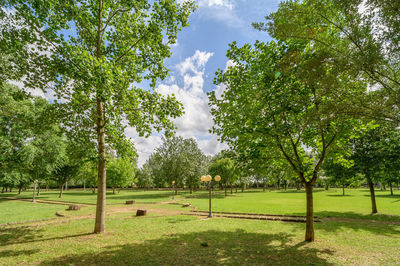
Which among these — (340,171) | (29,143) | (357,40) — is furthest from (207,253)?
(29,143)

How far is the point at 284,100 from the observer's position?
7.23m

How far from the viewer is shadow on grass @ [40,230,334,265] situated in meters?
6.04

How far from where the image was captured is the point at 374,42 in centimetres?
484

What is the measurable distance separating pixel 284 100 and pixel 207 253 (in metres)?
6.61

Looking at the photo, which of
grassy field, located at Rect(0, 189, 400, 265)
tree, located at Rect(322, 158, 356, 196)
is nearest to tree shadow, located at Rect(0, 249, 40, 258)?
grassy field, located at Rect(0, 189, 400, 265)

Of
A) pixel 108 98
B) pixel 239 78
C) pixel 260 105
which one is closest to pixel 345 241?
pixel 260 105

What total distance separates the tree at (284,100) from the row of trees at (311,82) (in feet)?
0.11

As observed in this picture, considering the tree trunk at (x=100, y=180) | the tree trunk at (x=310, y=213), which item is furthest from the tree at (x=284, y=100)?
the tree trunk at (x=100, y=180)

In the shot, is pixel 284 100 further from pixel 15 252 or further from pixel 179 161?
pixel 179 161

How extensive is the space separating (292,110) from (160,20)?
779cm

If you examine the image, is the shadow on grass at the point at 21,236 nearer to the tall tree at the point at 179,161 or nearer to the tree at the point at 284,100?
the tree at the point at 284,100

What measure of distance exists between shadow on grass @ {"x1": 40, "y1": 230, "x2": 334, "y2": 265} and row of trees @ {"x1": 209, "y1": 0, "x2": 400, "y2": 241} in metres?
1.87

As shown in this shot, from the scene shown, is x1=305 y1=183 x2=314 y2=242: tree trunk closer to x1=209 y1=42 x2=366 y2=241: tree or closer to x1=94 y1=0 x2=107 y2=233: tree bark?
x1=209 y1=42 x2=366 y2=241: tree

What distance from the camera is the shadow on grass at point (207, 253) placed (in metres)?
6.04
